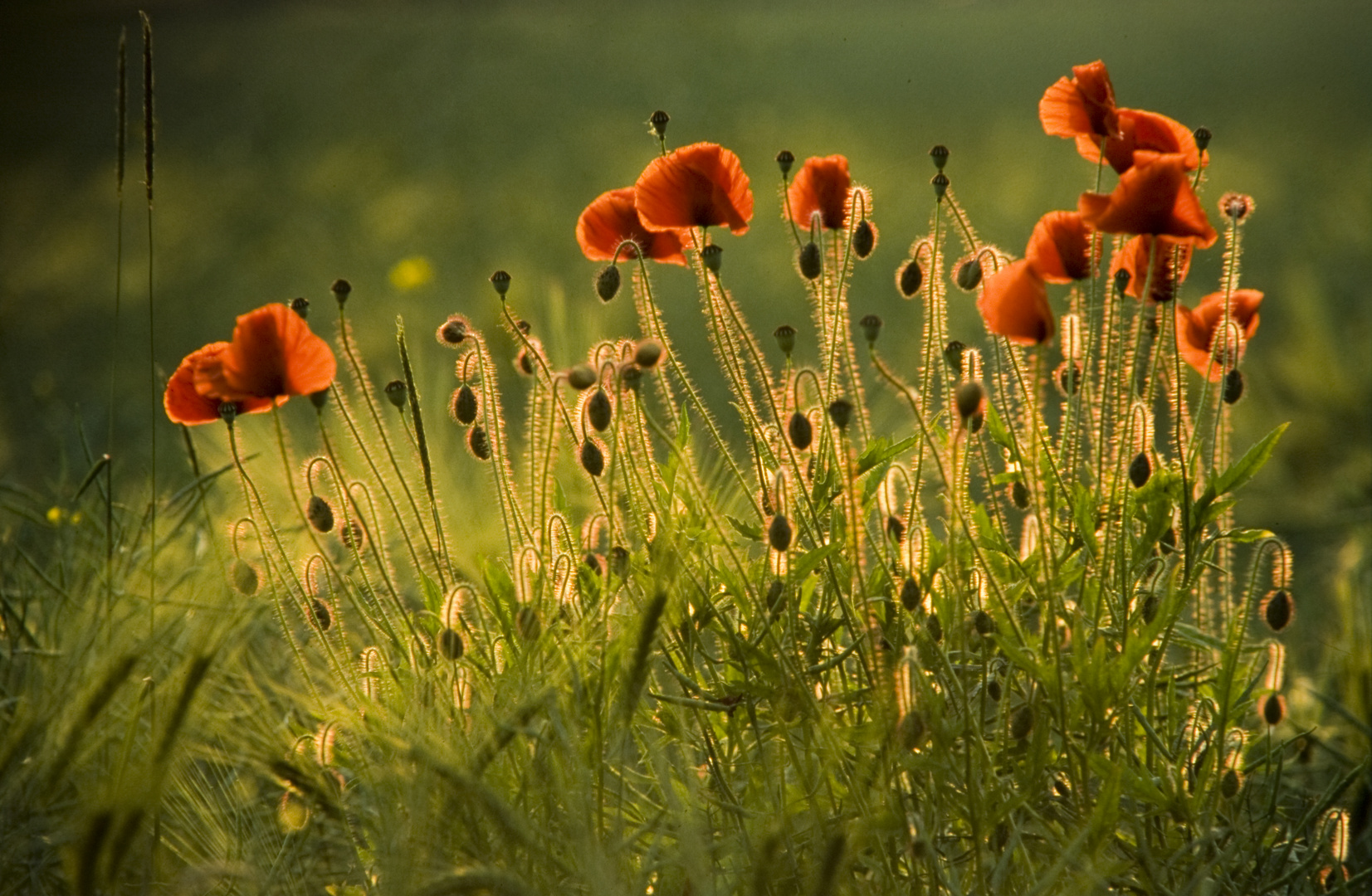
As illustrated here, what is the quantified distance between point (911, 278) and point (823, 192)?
10cm

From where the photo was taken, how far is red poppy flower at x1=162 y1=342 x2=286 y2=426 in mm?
956

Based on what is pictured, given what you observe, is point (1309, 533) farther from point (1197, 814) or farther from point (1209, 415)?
point (1197, 814)

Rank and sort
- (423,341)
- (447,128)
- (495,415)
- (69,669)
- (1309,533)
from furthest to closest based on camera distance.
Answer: (447,128)
(423,341)
(1309,533)
(495,415)
(69,669)

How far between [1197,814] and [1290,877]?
8 centimetres

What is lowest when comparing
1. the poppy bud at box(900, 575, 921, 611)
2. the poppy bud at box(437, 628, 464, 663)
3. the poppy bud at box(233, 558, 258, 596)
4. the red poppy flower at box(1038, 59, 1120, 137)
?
the poppy bud at box(900, 575, 921, 611)

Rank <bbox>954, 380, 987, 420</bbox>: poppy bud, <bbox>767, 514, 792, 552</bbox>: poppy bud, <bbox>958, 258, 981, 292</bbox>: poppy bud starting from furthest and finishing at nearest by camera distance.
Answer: <bbox>958, 258, 981, 292</bbox>: poppy bud → <bbox>767, 514, 792, 552</bbox>: poppy bud → <bbox>954, 380, 987, 420</bbox>: poppy bud

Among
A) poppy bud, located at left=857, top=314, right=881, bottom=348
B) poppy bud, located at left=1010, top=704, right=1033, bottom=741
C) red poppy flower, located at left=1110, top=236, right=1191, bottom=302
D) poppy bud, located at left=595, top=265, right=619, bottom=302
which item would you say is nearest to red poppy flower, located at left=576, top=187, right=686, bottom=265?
poppy bud, located at left=595, top=265, right=619, bottom=302

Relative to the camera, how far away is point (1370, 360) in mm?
2314

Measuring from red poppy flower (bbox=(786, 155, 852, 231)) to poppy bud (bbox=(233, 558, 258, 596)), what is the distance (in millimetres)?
507

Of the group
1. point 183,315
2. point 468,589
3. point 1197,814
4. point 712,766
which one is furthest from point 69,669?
point 183,315

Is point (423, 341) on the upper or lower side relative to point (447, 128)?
lower

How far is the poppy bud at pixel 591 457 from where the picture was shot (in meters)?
0.98

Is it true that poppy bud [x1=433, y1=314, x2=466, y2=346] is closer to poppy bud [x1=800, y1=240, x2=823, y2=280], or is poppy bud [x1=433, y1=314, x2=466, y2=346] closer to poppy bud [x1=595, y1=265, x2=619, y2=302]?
poppy bud [x1=595, y1=265, x2=619, y2=302]

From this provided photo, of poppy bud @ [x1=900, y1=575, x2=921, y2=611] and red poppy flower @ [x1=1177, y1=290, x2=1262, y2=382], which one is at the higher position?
red poppy flower @ [x1=1177, y1=290, x2=1262, y2=382]
